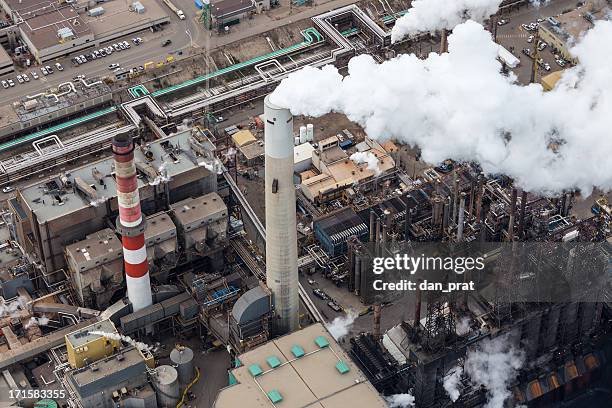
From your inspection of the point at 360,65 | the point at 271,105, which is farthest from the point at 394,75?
the point at 271,105

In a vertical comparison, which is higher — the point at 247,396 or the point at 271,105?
the point at 271,105

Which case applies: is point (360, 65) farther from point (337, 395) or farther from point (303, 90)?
point (337, 395)

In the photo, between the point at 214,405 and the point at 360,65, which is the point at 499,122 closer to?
the point at 360,65

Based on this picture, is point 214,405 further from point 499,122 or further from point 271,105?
point 499,122

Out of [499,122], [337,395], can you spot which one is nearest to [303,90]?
[499,122]

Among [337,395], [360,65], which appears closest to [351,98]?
[360,65]

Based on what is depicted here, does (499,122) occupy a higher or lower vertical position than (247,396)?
higher

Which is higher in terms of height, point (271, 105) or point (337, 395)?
point (271, 105)
